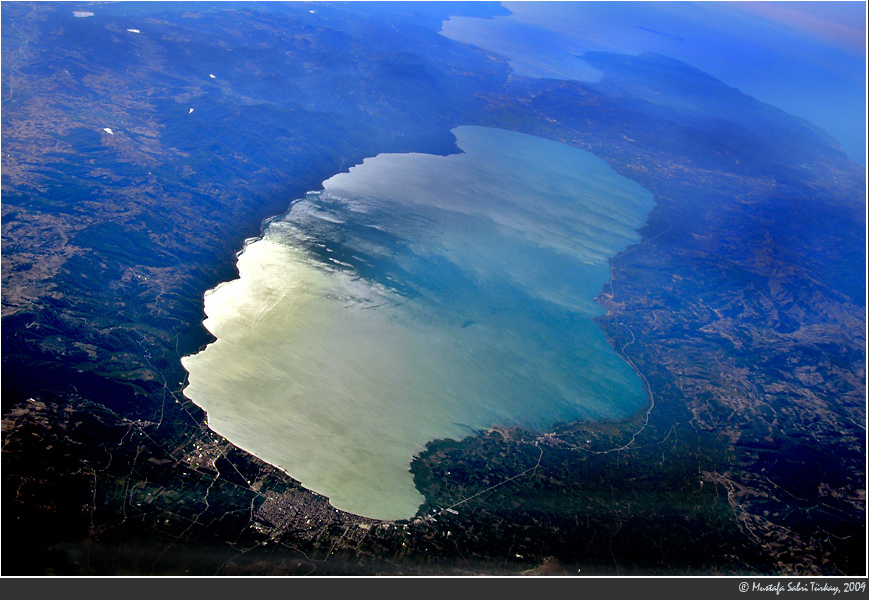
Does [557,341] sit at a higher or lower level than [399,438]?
higher

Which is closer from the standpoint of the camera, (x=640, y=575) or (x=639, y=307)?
(x=640, y=575)

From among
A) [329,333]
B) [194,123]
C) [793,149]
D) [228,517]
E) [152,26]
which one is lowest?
[228,517]

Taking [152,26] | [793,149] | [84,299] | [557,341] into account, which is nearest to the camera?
[84,299]

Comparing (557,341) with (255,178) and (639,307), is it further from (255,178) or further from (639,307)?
(255,178)

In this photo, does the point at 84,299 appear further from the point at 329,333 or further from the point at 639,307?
the point at 639,307

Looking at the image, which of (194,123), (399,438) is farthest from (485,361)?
(194,123)

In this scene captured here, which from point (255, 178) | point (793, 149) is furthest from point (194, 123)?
point (793, 149)

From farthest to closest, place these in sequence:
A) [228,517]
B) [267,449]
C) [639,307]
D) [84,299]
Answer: [639,307] < [84,299] < [267,449] < [228,517]
